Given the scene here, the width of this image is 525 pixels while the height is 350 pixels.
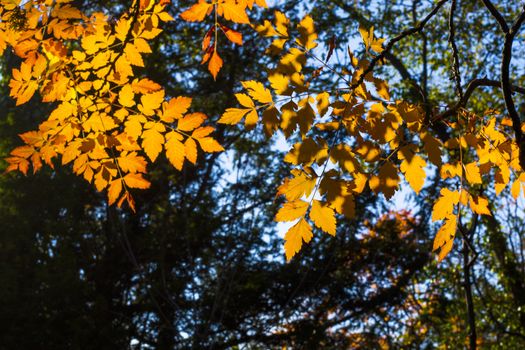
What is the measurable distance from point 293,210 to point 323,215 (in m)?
0.08

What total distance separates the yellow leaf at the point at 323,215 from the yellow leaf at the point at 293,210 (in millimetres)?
25

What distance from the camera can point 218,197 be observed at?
783 cm

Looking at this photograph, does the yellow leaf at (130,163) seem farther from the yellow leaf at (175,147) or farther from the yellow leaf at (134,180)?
the yellow leaf at (175,147)

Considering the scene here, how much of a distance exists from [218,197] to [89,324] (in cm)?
245

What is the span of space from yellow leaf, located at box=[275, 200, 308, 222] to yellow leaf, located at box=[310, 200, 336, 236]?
25 mm

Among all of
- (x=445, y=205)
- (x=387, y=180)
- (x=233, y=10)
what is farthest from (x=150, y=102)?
(x=445, y=205)

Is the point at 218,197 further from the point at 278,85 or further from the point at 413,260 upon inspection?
the point at 278,85

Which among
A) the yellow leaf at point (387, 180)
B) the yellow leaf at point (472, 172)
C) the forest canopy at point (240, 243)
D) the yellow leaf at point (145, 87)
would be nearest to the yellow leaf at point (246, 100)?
the yellow leaf at point (387, 180)

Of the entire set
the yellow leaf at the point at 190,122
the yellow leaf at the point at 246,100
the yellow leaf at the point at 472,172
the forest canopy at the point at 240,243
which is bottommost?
the yellow leaf at the point at 472,172

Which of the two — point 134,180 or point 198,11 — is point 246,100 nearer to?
point 198,11

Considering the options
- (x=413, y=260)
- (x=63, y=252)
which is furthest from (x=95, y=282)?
(x=413, y=260)

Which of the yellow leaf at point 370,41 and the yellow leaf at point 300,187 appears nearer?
the yellow leaf at point 300,187

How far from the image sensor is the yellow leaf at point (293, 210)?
4.65ft

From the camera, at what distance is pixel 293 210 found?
1.42 meters
